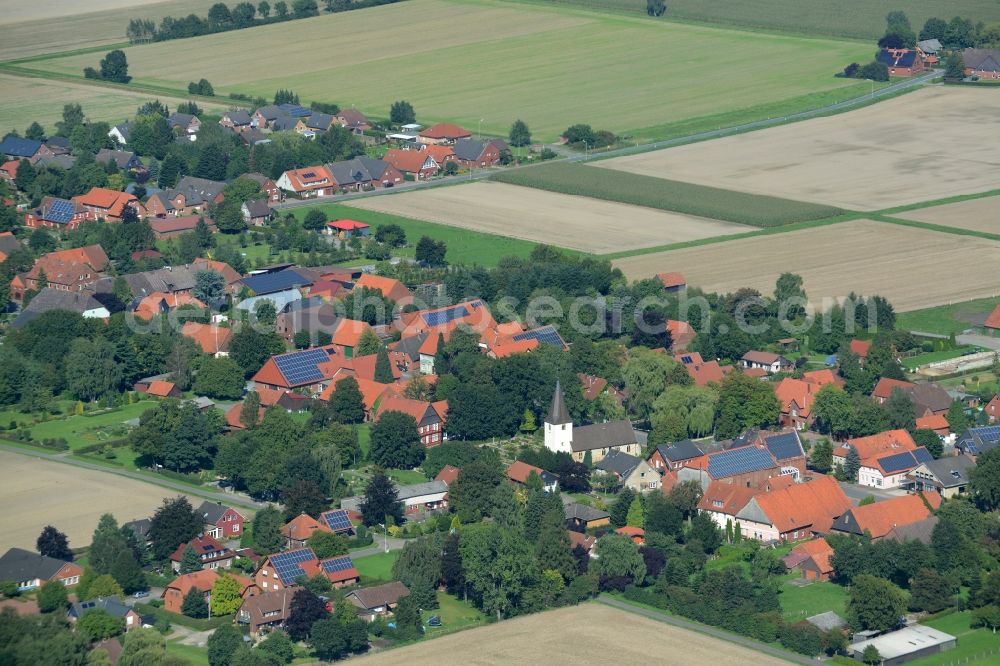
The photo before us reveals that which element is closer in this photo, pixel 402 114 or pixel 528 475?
pixel 528 475

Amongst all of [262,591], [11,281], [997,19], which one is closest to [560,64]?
[997,19]

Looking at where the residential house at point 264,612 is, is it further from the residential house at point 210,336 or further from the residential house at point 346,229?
the residential house at point 346,229

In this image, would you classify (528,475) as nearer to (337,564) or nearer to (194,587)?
(337,564)

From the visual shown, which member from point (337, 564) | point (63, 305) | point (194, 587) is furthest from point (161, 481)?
point (63, 305)

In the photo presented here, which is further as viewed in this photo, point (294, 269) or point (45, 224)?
point (45, 224)

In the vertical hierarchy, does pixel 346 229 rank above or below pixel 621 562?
above

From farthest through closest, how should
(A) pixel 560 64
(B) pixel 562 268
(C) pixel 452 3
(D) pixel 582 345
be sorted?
(C) pixel 452 3 < (A) pixel 560 64 < (B) pixel 562 268 < (D) pixel 582 345

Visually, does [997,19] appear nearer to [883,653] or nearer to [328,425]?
[328,425]
